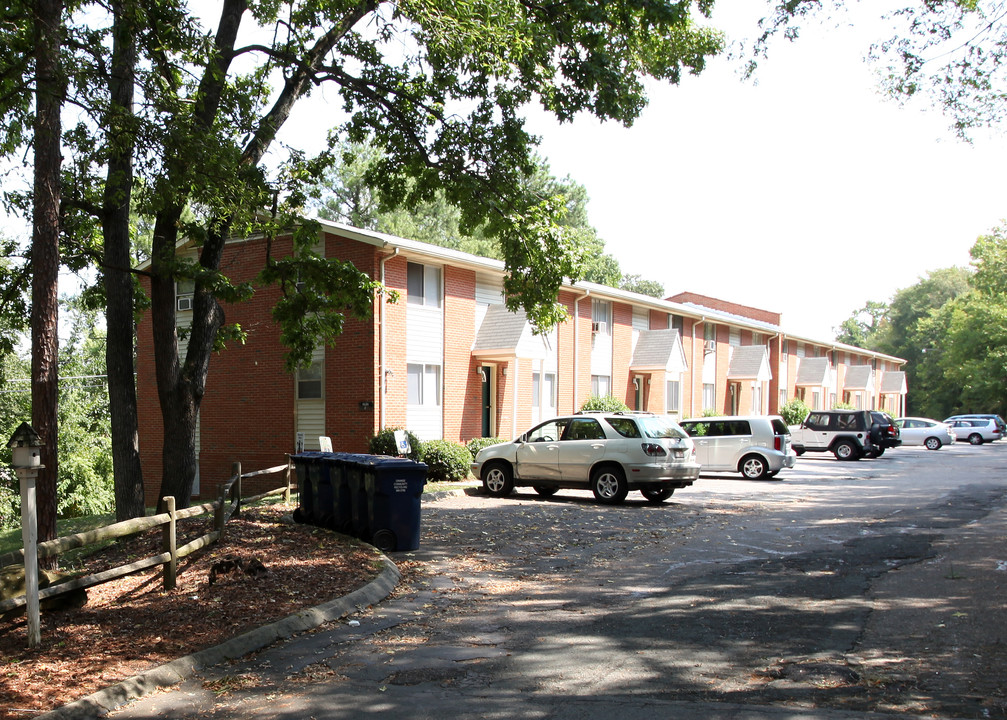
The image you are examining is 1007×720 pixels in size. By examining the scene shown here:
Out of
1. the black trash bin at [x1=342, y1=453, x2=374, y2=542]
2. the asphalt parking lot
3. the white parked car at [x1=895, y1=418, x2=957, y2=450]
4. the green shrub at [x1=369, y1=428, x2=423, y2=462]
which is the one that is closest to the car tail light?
the asphalt parking lot

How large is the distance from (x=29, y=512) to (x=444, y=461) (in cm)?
1505

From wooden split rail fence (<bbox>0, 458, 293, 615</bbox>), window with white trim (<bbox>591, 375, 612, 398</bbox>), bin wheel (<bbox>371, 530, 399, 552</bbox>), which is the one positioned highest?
window with white trim (<bbox>591, 375, 612, 398</bbox>)

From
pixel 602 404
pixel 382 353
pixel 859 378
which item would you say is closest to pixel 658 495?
pixel 382 353

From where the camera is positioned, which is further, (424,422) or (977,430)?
(977,430)

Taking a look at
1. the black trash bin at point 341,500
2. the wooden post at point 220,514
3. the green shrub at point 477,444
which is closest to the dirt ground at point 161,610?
the wooden post at point 220,514

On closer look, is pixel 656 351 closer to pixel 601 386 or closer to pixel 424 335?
pixel 601 386

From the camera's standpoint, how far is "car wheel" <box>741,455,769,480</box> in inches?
911

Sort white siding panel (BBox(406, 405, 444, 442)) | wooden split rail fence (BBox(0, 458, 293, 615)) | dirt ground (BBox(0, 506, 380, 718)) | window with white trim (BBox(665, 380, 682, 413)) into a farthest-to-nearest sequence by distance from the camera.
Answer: window with white trim (BBox(665, 380, 682, 413)) → white siding panel (BBox(406, 405, 444, 442)) → wooden split rail fence (BBox(0, 458, 293, 615)) → dirt ground (BBox(0, 506, 380, 718))

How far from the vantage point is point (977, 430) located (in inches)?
1893

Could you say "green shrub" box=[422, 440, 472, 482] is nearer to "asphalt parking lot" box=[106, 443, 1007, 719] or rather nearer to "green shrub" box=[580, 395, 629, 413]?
"asphalt parking lot" box=[106, 443, 1007, 719]

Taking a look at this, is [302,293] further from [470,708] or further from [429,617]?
[470,708]

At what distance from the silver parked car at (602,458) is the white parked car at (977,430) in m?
38.5

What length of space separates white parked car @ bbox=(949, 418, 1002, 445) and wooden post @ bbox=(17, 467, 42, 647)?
51.2m

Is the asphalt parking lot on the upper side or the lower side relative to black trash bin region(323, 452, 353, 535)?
lower
